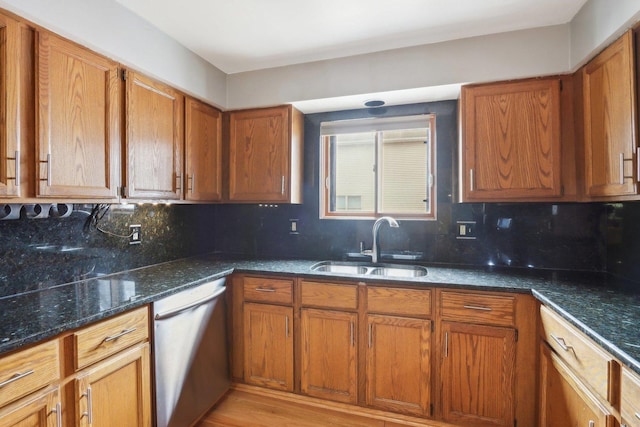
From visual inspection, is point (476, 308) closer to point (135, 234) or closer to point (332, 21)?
point (332, 21)

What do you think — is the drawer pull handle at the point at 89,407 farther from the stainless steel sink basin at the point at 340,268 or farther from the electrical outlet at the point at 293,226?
the electrical outlet at the point at 293,226

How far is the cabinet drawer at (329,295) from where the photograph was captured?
6.58ft

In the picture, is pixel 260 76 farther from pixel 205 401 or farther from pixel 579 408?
pixel 579 408

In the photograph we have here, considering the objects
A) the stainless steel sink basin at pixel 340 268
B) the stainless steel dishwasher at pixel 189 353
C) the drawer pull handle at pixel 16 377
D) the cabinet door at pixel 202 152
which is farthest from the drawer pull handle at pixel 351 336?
the drawer pull handle at pixel 16 377

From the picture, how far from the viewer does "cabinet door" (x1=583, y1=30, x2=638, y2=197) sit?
1442mm

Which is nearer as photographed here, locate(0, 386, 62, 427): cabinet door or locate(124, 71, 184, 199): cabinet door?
locate(0, 386, 62, 427): cabinet door

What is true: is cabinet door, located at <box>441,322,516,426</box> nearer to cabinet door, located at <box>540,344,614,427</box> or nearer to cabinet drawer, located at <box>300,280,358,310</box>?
cabinet door, located at <box>540,344,614,427</box>

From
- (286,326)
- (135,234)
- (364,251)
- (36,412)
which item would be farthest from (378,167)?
(36,412)

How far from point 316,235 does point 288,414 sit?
4.16 feet

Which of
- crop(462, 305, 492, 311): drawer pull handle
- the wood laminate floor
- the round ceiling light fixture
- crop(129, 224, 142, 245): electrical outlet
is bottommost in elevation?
the wood laminate floor

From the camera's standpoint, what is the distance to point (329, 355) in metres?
2.07

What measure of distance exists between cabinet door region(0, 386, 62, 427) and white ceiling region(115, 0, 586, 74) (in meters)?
1.83

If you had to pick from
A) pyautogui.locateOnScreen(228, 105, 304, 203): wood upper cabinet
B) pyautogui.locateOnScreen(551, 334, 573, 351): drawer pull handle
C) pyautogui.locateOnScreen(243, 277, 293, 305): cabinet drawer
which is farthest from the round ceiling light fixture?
pyautogui.locateOnScreen(551, 334, 573, 351): drawer pull handle

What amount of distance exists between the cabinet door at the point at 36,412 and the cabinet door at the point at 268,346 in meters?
1.14
